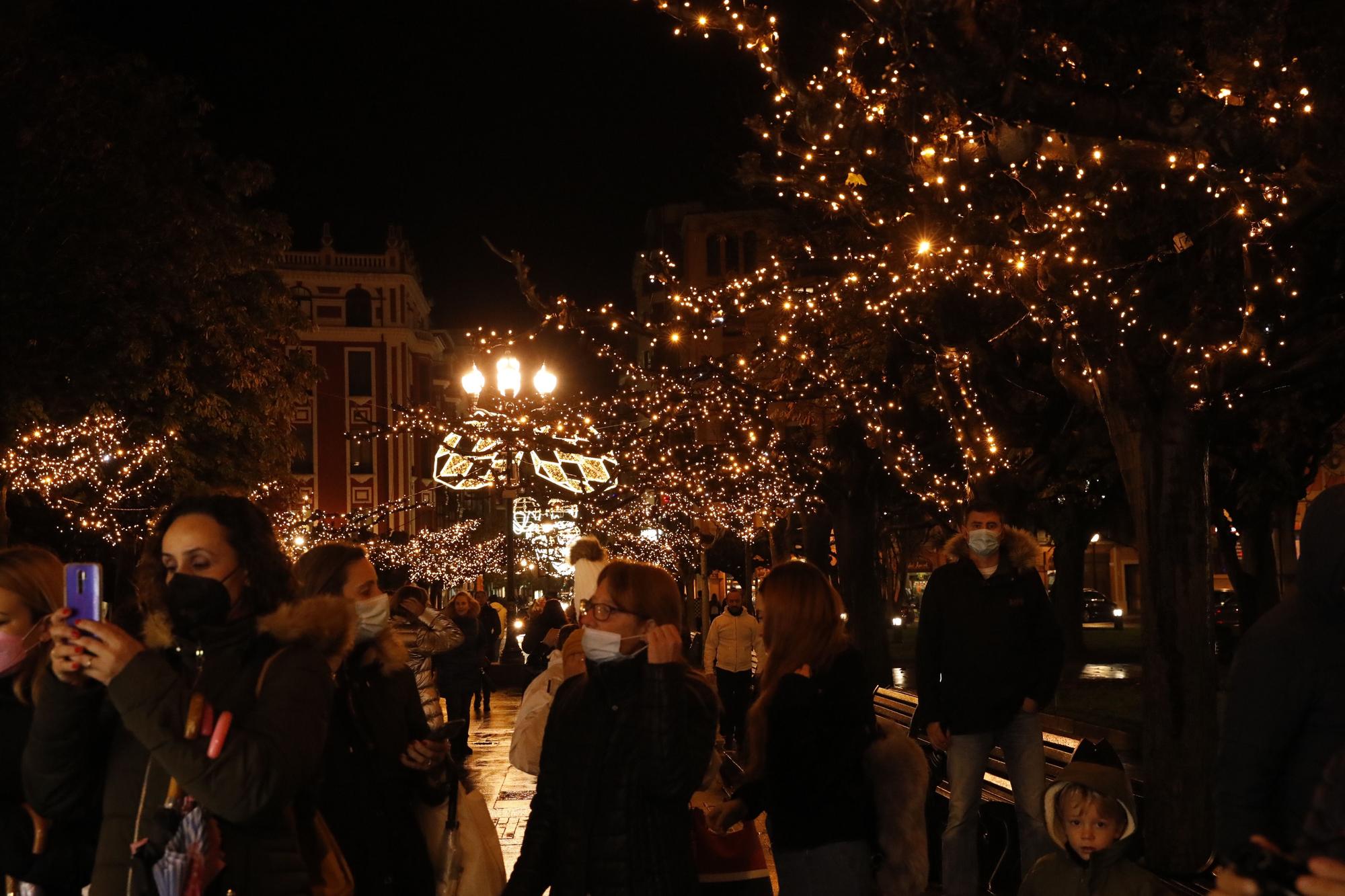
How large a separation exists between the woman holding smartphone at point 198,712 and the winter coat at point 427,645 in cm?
254

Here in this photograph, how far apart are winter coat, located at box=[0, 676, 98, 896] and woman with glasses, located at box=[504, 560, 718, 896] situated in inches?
45.9

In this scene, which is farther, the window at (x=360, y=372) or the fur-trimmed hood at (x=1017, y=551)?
the window at (x=360, y=372)

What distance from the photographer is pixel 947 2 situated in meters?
6.30

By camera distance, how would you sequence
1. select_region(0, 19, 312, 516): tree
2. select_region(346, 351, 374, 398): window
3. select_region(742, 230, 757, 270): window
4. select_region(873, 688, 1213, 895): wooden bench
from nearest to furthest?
select_region(873, 688, 1213, 895): wooden bench, select_region(0, 19, 312, 516): tree, select_region(742, 230, 757, 270): window, select_region(346, 351, 374, 398): window

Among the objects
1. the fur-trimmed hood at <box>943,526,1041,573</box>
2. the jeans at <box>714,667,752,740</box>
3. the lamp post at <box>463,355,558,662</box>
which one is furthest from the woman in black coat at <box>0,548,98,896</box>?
the lamp post at <box>463,355,558,662</box>

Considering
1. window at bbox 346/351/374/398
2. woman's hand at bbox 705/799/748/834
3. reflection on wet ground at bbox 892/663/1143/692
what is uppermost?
window at bbox 346/351/374/398

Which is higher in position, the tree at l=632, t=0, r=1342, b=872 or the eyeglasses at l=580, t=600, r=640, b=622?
the tree at l=632, t=0, r=1342, b=872

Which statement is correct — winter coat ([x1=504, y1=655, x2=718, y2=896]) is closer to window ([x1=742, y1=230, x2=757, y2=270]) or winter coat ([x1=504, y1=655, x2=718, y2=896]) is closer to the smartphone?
the smartphone

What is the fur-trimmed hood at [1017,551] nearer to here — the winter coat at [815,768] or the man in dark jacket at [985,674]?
the man in dark jacket at [985,674]

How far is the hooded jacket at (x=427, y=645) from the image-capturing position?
6822 mm

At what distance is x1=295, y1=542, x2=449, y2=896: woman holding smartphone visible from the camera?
5.00 meters

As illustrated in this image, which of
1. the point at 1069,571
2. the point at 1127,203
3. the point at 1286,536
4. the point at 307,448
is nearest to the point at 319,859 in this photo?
the point at 1127,203

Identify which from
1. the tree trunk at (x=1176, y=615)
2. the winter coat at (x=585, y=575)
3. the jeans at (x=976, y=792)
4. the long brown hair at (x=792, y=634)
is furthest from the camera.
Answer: the winter coat at (x=585, y=575)

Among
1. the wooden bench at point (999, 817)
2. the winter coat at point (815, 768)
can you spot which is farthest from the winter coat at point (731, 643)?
the winter coat at point (815, 768)
